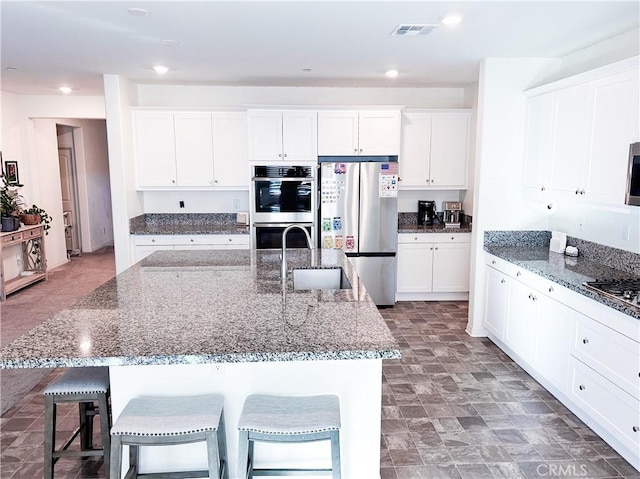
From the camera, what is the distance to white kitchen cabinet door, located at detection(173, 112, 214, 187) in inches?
207

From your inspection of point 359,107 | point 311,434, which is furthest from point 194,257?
point 359,107

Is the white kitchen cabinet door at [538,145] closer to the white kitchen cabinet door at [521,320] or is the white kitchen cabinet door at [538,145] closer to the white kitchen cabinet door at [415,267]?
the white kitchen cabinet door at [521,320]

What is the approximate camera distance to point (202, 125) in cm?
527

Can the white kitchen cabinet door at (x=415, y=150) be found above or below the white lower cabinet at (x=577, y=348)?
above

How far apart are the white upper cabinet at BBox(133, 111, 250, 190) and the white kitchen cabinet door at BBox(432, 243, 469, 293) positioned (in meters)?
2.38

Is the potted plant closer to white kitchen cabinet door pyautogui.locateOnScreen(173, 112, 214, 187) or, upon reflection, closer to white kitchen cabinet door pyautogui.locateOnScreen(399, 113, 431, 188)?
white kitchen cabinet door pyautogui.locateOnScreen(173, 112, 214, 187)

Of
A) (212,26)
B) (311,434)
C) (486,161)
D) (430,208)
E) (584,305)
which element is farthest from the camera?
(430,208)

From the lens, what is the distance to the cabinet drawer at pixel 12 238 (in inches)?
217

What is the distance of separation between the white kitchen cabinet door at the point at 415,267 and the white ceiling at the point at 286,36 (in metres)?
1.89

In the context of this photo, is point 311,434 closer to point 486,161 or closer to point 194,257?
point 194,257

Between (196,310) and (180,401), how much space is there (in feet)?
1.47

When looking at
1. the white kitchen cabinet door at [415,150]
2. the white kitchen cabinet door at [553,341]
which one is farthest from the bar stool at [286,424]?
the white kitchen cabinet door at [415,150]

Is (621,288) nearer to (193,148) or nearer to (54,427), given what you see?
(54,427)

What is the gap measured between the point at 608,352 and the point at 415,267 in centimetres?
285
